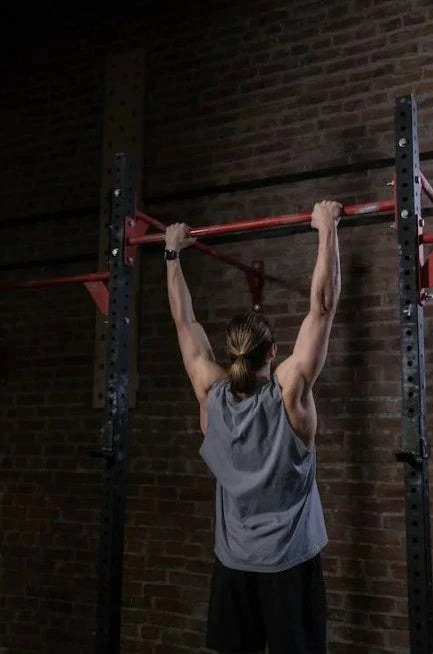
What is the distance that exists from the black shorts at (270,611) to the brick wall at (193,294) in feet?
3.65

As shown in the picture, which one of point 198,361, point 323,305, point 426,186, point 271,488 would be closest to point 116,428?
point 198,361

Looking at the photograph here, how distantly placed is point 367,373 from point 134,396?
4.41 feet

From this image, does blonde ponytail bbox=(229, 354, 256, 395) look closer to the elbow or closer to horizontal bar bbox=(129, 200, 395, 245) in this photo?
the elbow

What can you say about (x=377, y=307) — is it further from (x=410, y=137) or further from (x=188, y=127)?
(x=188, y=127)

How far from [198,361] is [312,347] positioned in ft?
1.83

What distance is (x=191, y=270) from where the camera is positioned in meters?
4.34

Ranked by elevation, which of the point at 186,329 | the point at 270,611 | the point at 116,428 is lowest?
the point at 270,611

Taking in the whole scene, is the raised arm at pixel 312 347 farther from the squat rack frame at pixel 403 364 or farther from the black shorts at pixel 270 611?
the black shorts at pixel 270 611

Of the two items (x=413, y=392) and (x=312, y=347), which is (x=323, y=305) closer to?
(x=312, y=347)

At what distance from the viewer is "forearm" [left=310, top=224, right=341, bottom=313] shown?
2635 mm

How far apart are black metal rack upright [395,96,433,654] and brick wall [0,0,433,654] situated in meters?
1.14

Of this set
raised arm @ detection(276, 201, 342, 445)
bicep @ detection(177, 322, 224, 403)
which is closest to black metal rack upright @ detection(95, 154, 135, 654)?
bicep @ detection(177, 322, 224, 403)

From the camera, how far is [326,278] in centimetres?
265

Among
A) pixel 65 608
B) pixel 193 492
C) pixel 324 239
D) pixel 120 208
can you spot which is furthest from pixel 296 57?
pixel 65 608
